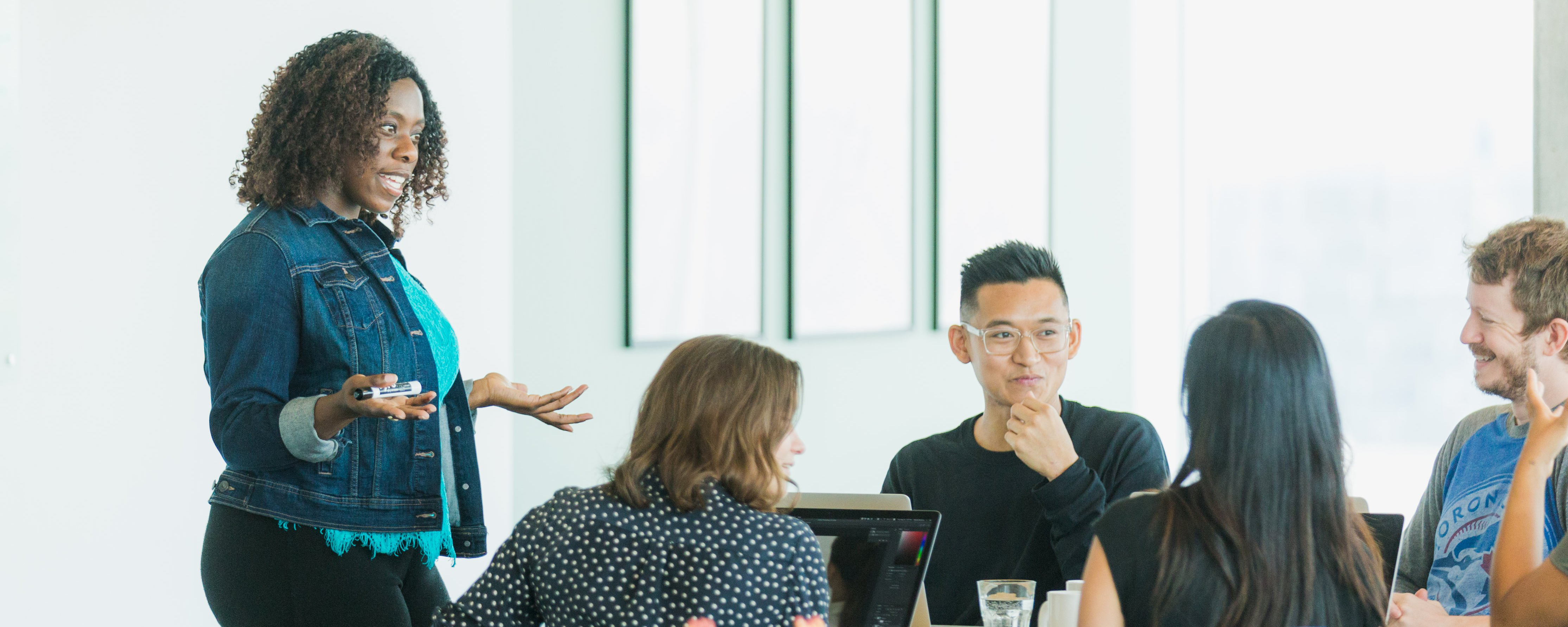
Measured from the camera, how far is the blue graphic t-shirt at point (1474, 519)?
2.09 metres

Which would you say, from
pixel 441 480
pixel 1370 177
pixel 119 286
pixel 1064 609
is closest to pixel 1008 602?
pixel 1064 609

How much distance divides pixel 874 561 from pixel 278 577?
0.83 meters

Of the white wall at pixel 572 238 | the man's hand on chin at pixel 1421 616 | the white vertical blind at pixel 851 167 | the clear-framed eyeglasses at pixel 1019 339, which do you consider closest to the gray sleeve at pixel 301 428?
the clear-framed eyeglasses at pixel 1019 339

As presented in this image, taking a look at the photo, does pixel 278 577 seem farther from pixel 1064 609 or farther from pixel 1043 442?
pixel 1043 442

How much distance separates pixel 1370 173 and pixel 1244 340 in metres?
3.18

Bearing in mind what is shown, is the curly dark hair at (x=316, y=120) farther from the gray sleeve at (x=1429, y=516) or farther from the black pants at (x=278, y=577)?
the gray sleeve at (x=1429, y=516)

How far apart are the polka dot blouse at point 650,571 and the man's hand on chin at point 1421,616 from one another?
0.88 metres

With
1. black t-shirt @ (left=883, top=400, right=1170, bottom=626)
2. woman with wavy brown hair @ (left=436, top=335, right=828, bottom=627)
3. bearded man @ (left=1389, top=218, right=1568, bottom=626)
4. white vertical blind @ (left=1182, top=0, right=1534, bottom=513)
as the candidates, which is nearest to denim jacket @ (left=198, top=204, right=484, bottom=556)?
woman with wavy brown hair @ (left=436, top=335, right=828, bottom=627)

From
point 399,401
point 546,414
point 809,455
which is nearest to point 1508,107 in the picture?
point 809,455

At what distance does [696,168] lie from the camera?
156 inches

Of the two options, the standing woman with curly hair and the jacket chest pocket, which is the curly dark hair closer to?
the standing woman with curly hair

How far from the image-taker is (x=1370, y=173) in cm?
430

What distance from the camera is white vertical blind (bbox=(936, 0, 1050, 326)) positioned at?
441 centimetres

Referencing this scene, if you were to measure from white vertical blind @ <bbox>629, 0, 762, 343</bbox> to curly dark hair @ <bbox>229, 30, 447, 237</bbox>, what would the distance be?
1.86 m
